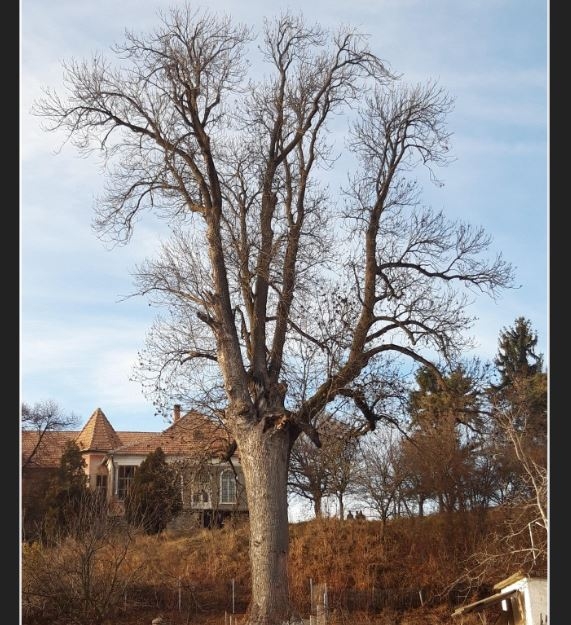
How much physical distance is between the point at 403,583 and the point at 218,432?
6078 mm

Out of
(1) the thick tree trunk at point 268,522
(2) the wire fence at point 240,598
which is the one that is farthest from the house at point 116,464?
(1) the thick tree trunk at point 268,522

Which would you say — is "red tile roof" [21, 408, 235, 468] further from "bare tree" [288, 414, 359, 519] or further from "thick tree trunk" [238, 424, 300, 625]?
"thick tree trunk" [238, 424, 300, 625]

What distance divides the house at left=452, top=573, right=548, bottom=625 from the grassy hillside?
7.44 feet

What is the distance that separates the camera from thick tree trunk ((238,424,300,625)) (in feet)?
40.4

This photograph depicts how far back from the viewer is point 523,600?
1239 cm

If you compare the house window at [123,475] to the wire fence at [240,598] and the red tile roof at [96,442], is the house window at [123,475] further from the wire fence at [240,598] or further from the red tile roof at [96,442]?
the wire fence at [240,598]

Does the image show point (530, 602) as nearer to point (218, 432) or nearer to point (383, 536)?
point (218, 432)

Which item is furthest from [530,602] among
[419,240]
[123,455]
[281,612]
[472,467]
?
[123,455]

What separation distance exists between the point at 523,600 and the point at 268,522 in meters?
3.81

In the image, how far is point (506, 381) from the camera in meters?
21.9

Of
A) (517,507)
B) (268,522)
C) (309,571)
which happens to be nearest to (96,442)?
(309,571)

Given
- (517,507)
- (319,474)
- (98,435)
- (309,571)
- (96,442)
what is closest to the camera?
(517,507)

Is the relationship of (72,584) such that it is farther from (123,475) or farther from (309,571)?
(123,475)

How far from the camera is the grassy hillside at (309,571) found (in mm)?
14562
